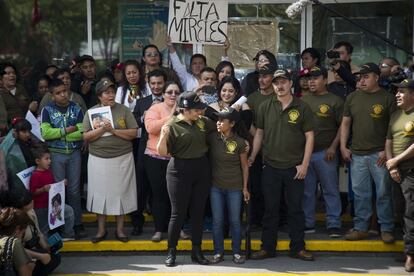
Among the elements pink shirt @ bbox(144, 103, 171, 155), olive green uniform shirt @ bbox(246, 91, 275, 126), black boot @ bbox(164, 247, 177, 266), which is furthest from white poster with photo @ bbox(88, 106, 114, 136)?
olive green uniform shirt @ bbox(246, 91, 275, 126)

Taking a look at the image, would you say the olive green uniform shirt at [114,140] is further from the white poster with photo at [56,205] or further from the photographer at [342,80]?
the photographer at [342,80]

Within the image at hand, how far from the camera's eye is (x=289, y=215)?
7.35m

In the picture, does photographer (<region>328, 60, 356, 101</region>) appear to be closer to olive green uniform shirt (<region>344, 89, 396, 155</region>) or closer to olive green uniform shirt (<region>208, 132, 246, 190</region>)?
olive green uniform shirt (<region>344, 89, 396, 155</region>)

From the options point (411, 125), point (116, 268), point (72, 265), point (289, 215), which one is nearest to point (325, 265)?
point (289, 215)

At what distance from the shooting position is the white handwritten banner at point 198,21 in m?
8.80

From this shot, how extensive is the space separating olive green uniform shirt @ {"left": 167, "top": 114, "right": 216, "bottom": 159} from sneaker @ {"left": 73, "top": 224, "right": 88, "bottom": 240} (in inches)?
63.4

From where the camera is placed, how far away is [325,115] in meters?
7.82

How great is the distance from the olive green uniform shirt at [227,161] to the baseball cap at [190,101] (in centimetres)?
44

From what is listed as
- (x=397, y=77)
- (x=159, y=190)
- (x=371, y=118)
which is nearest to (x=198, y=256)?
(x=159, y=190)

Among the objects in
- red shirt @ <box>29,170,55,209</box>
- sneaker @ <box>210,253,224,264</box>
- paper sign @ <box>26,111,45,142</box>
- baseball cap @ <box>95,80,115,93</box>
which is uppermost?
baseball cap @ <box>95,80,115,93</box>

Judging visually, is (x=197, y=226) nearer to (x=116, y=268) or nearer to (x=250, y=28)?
(x=116, y=268)

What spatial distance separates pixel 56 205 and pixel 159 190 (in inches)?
43.2

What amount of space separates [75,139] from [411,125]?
356 cm

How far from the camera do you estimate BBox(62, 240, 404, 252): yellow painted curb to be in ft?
24.9
